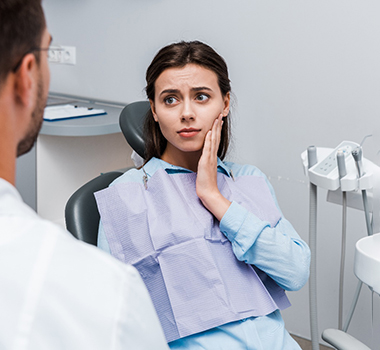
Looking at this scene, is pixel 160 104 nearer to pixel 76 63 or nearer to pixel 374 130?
pixel 374 130

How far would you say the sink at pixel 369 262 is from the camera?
1155mm

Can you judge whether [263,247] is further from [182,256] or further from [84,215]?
[84,215]

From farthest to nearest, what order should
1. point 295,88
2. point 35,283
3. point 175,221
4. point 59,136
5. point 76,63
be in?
1. point 76,63
2. point 59,136
3. point 295,88
4. point 175,221
5. point 35,283

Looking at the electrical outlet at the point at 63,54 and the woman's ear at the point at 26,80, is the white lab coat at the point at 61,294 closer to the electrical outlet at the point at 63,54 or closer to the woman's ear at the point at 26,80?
the woman's ear at the point at 26,80

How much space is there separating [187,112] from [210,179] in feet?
0.58

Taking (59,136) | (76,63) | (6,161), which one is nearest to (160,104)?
(6,161)

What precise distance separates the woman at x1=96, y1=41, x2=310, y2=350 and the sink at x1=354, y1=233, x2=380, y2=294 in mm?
131

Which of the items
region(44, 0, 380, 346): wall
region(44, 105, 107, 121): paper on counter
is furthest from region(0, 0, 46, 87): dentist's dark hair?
region(44, 105, 107, 121): paper on counter

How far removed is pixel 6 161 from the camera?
22.5 inches

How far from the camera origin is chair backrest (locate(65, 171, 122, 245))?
4.15 ft

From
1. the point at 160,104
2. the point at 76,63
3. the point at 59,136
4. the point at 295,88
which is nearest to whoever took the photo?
the point at 160,104

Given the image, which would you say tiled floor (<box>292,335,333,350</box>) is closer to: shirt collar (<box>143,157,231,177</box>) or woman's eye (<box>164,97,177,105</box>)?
shirt collar (<box>143,157,231,177</box>)

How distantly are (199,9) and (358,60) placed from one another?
0.75m

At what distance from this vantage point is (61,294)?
484 millimetres
